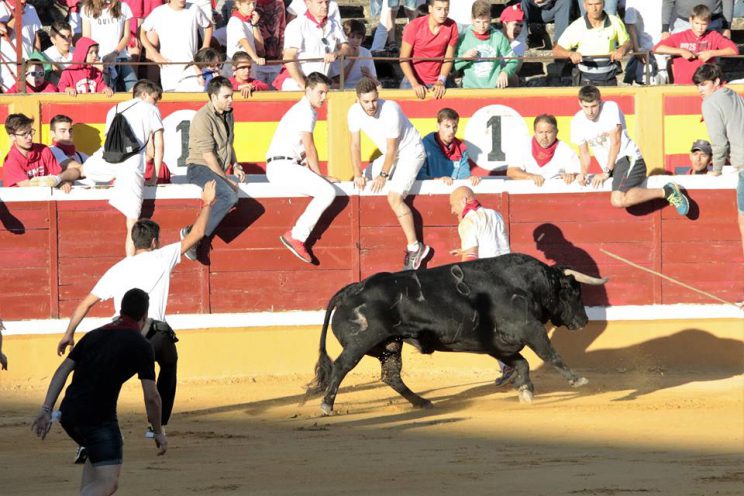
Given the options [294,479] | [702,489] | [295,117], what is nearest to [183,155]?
[295,117]

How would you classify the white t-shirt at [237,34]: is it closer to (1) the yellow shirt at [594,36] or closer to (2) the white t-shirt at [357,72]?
(2) the white t-shirt at [357,72]

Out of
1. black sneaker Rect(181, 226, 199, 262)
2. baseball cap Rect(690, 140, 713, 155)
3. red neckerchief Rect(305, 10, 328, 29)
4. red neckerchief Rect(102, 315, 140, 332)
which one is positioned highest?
red neckerchief Rect(305, 10, 328, 29)

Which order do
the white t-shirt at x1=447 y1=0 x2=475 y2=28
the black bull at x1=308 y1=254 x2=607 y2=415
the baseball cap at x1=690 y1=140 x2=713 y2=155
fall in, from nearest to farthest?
the black bull at x1=308 y1=254 x2=607 y2=415 < the baseball cap at x1=690 y1=140 x2=713 y2=155 < the white t-shirt at x1=447 y1=0 x2=475 y2=28

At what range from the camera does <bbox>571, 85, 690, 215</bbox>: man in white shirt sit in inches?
483

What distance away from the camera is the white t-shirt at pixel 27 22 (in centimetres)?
1389

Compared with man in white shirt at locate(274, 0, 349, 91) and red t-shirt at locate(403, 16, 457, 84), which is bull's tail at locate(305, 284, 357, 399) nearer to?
man in white shirt at locate(274, 0, 349, 91)

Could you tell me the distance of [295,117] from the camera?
11977mm

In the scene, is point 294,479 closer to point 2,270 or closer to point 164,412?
point 164,412

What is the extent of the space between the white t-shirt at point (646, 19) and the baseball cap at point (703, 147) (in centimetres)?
200

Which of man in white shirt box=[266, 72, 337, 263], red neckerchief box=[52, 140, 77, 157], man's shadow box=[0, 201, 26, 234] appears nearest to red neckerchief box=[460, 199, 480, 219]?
man in white shirt box=[266, 72, 337, 263]

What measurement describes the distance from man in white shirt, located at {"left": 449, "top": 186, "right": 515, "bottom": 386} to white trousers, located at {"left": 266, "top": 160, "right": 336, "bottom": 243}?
121cm

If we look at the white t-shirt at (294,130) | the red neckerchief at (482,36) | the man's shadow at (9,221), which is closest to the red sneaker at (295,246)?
the white t-shirt at (294,130)

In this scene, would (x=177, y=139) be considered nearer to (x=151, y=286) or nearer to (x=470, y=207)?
(x=470, y=207)

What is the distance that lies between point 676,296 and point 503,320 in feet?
8.62
